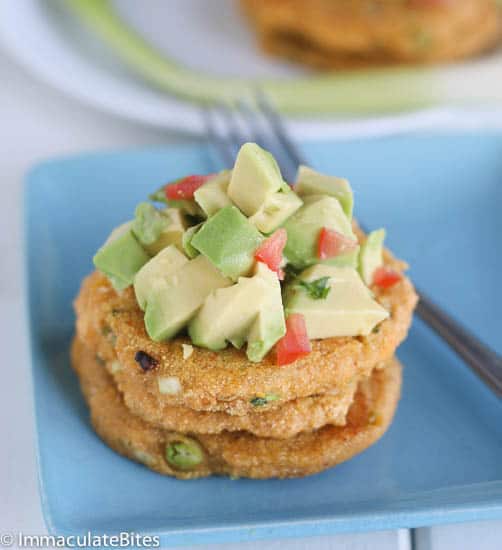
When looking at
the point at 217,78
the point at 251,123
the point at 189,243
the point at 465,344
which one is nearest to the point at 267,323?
the point at 189,243

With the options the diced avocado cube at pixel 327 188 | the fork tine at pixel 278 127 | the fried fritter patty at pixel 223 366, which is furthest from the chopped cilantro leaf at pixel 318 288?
the fork tine at pixel 278 127

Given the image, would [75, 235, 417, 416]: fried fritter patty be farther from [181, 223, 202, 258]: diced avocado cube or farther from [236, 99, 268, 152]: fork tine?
[236, 99, 268, 152]: fork tine

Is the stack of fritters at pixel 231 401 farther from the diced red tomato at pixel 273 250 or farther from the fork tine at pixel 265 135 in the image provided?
the fork tine at pixel 265 135

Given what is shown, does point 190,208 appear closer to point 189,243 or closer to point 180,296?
point 189,243

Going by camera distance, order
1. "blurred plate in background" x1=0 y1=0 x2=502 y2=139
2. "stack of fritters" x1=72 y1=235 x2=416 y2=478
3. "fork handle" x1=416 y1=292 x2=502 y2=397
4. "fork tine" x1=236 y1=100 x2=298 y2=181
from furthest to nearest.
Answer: "blurred plate in background" x1=0 y1=0 x2=502 y2=139 → "fork tine" x1=236 y1=100 x2=298 y2=181 → "fork handle" x1=416 y1=292 x2=502 y2=397 → "stack of fritters" x1=72 y1=235 x2=416 y2=478

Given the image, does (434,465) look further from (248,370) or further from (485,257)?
(485,257)

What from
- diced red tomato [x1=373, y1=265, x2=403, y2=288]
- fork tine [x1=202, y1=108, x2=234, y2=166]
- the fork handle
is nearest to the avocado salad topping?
diced red tomato [x1=373, y1=265, x2=403, y2=288]
